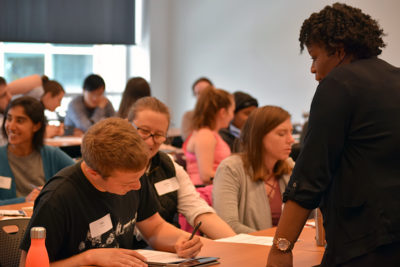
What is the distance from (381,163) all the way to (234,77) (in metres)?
7.78

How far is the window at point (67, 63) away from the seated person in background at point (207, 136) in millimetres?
4157

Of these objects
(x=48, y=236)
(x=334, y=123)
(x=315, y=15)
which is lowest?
(x=48, y=236)

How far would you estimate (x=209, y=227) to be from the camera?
2.87 meters

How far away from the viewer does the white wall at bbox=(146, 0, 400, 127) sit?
8.23 meters

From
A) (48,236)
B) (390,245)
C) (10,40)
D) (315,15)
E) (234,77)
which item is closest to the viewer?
(390,245)

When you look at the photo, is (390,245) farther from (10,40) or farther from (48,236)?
(10,40)

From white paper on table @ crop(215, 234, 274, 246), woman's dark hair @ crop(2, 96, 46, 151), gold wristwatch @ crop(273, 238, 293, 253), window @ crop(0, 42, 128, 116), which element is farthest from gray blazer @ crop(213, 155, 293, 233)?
window @ crop(0, 42, 128, 116)

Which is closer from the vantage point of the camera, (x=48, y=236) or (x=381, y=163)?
(x=381, y=163)

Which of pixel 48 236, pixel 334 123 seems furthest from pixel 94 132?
pixel 334 123

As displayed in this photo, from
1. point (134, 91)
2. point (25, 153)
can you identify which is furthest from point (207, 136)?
point (25, 153)

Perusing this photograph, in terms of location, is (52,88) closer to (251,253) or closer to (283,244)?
(251,253)

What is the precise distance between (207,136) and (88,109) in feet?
10.1

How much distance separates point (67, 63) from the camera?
9344 mm

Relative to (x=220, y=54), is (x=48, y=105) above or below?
below
